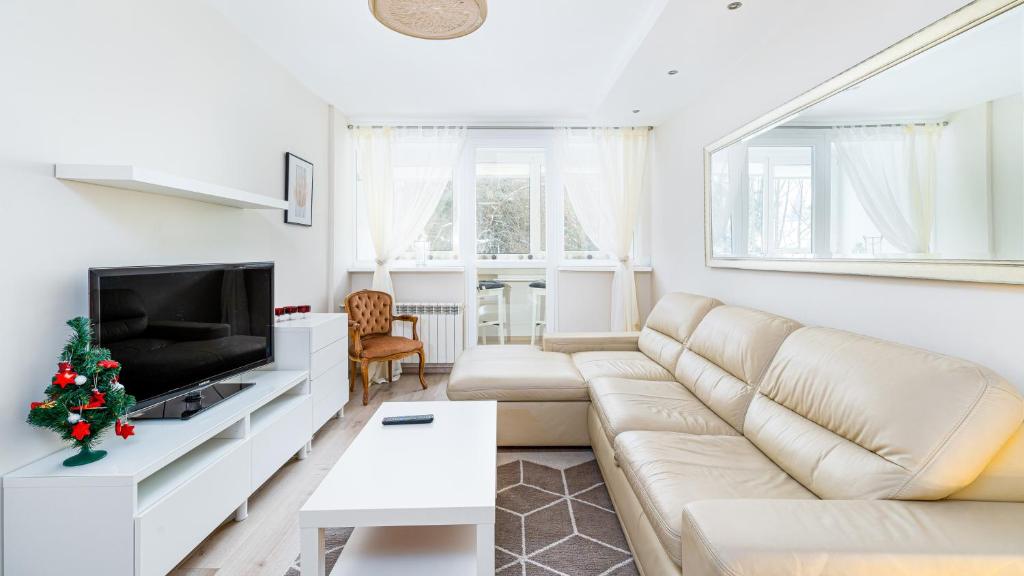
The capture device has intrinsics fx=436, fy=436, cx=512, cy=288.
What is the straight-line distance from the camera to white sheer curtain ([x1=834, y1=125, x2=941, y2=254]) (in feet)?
5.11

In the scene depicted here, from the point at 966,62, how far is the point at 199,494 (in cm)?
310

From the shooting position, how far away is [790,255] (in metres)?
2.35

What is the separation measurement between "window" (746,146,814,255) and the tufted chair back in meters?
3.09

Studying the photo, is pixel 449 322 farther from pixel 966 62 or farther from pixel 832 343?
pixel 966 62

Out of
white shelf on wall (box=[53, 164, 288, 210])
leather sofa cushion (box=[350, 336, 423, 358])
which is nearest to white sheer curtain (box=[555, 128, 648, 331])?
leather sofa cushion (box=[350, 336, 423, 358])

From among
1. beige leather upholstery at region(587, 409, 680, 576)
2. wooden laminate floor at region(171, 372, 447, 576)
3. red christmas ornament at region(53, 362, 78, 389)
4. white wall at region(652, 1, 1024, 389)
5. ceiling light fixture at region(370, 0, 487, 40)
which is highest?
ceiling light fixture at region(370, 0, 487, 40)

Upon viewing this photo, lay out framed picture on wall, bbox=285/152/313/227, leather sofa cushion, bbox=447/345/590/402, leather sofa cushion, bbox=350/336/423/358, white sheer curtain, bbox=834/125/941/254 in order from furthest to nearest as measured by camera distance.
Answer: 1. leather sofa cushion, bbox=350/336/423/358
2. framed picture on wall, bbox=285/152/313/227
3. leather sofa cushion, bbox=447/345/590/402
4. white sheer curtain, bbox=834/125/941/254

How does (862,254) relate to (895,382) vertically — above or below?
above

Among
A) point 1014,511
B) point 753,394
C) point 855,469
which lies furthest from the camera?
point 753,394

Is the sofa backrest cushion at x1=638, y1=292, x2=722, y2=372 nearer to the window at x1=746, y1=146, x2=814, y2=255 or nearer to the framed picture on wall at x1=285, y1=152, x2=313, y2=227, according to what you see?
the window at x1=746, y1=146, x2=814, y2=255

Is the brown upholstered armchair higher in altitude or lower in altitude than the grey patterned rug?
higher

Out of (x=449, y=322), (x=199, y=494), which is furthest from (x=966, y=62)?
(x=449, y=322)

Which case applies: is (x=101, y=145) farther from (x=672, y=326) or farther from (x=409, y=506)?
(x=672, y=326)

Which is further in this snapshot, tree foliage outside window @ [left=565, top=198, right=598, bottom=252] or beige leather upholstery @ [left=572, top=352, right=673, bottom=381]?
tree foliage outside window @ [left=565, top=198, right=598, bottom=252]
